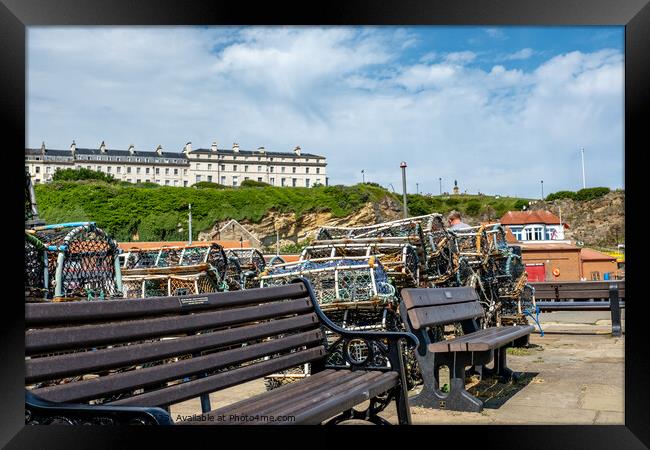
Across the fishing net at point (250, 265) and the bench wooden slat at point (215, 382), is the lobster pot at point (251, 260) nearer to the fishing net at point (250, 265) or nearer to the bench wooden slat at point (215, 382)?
the fishing net at point (250, 265)

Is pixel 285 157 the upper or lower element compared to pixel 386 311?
upper

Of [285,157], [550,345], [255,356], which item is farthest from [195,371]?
[285,157]

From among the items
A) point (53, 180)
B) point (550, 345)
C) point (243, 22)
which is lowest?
point (550, 345)

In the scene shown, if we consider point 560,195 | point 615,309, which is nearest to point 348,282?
point 615,309

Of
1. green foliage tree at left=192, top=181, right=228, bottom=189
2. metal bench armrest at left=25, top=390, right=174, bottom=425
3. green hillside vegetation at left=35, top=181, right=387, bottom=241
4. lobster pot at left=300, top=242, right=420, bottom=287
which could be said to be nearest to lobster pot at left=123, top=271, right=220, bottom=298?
lobster pot at left=300, top=242, right=420, bottom=287

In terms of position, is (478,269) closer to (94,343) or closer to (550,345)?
(550,345)

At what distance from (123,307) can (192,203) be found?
45.1 m

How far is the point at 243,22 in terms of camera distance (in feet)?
9.60

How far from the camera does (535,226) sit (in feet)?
132

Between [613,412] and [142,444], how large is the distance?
9.49 ft

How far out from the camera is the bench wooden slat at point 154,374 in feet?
6.40

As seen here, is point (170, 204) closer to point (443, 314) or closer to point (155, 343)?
point (443, 314)

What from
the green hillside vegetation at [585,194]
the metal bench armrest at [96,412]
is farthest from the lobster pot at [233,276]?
the green hillside vegetation at [585,194]

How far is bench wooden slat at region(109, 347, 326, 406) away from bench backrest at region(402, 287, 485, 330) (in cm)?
81
